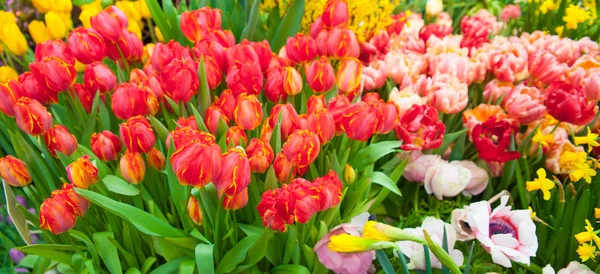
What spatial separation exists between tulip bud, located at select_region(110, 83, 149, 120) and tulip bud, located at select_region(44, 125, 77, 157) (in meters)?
0.09

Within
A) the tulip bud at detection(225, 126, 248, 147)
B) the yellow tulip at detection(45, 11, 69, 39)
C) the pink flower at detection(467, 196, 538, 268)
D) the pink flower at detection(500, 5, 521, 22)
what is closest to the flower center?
the pink flower at detection(467, 196, 538, 268)

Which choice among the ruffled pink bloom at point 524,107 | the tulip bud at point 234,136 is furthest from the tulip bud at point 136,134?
the ruffled pink bloom at point 524,107

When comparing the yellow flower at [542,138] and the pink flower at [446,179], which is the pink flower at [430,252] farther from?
the yellow flower at [542,138]

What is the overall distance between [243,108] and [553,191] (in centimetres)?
63

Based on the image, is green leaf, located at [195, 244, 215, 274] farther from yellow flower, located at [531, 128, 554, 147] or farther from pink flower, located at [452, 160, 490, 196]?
yellow flower, located at [531, 128, 554, 147]

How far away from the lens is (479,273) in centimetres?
95

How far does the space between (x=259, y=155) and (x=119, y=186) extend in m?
0.25

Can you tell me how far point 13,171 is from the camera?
91 cm

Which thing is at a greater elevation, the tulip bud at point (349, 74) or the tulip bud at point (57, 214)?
the tulip bud at point (349, 74)

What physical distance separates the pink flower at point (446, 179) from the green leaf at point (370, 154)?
98 mm

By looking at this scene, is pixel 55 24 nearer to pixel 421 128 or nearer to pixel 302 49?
pixel 302 49

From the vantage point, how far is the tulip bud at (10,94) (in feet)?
3.01

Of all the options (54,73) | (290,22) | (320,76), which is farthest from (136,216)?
(290,22)

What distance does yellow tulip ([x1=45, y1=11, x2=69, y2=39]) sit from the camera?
122 cm
